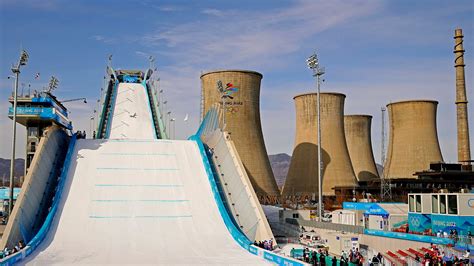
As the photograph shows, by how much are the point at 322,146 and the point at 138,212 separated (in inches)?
1175

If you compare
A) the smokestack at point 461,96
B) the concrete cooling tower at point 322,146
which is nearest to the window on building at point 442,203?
the concrete cooling tower at point 322,146

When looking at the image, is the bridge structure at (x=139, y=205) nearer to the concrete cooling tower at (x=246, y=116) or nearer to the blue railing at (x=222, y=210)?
the blue railing at (x=222, y=210)

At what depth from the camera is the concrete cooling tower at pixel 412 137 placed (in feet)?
176

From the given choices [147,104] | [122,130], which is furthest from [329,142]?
[122,130]

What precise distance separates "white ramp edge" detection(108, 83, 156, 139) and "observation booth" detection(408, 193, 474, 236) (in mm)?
20516

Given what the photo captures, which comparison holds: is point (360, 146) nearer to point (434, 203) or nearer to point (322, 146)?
point (322, 146)

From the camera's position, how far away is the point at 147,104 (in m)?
46.7

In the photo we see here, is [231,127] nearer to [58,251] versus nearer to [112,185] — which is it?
[112,185]

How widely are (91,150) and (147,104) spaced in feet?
49.9

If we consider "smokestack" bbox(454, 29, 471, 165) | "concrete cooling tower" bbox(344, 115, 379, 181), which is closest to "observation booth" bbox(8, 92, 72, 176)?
"concrete cooling tower" bbox(344, 115, 379, 181)

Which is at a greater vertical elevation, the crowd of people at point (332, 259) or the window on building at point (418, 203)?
the window on building at point (418, 203)

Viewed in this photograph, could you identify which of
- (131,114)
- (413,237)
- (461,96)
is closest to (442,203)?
(413,237)

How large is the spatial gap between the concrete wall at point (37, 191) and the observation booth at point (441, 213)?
1672 cm

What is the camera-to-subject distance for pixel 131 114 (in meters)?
43.7
